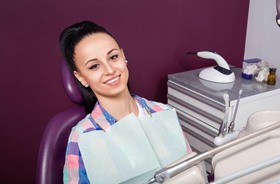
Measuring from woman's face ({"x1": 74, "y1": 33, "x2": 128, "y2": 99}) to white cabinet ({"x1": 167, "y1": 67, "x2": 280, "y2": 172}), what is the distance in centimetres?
64

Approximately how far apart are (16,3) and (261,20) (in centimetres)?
146

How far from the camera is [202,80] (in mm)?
1690

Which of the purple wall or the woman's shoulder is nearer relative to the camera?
the woman's shoulder

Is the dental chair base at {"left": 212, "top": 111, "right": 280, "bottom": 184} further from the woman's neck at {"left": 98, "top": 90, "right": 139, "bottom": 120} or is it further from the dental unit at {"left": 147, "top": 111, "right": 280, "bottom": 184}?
the woman's neck at {"left": 98, "top": 90, "right": 139, "bottom": 120}

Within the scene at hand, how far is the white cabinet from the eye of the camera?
148 centimetres

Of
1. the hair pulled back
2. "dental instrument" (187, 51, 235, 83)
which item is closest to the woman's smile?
the hair pulled back

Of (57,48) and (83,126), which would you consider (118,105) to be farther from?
(57,48)

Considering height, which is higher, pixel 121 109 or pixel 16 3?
pixel 16 3

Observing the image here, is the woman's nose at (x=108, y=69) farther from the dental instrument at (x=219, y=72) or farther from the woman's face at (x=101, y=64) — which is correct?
the dental instrument at (x=219, y=72)

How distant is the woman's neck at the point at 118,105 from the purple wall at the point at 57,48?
0.58m

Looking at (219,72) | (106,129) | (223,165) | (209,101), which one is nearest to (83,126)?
(106,129)

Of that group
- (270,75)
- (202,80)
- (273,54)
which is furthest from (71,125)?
(273,54)

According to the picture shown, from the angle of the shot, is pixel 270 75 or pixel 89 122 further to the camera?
pixel 270 75

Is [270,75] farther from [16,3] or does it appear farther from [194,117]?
[16,3]
